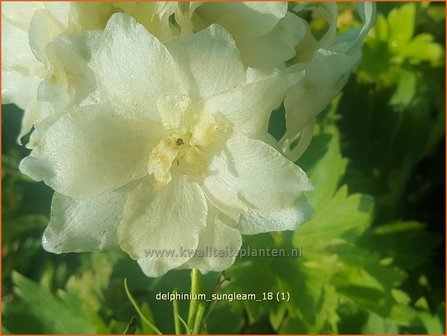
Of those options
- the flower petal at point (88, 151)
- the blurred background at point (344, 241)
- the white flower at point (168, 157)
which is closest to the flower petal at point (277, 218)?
the white flower at point (168, 157)

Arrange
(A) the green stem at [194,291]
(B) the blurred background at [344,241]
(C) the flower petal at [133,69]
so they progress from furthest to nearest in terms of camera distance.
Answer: (B) the blurred background at [344,241]
(A) the green stem at [194,291]
(C) the flower petal at [133,69]

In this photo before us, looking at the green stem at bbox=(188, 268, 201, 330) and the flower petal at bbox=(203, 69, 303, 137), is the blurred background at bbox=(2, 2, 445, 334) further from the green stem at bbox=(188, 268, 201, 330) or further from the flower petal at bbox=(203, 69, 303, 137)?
the flower petal at bbox=(203, 69, 303, 137)

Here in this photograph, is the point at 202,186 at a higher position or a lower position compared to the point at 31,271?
higher

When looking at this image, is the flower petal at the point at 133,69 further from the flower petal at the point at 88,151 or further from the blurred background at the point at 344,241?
the blurred background at the point at 344,241

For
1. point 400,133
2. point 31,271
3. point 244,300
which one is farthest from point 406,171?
point 31,271

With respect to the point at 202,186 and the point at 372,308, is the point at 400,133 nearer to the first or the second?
the point at 372,308

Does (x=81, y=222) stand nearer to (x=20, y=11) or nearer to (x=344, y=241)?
(x=20, y=11)
